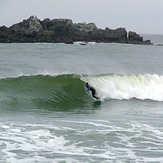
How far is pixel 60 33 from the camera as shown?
354 feet

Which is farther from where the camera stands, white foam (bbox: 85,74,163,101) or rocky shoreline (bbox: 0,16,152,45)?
rocky shoreline (bbox: 0,16,152,45)

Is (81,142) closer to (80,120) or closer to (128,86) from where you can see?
(80,120)

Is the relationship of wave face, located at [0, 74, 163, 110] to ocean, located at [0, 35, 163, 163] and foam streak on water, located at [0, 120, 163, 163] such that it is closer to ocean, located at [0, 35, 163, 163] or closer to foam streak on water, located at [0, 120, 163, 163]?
ocean, located at [0, 35, 163, 163]

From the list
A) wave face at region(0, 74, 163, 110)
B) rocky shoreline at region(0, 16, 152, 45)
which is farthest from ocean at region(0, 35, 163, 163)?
rocky shoreline at region(0, 16, 152, 45)

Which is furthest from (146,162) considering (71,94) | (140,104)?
(71,94)

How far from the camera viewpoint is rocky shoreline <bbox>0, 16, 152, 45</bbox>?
324ft

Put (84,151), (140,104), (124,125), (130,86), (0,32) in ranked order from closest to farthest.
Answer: (84,151), (124,125), (140,104), (130,86), (0,32)

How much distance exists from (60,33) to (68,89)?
85.7m

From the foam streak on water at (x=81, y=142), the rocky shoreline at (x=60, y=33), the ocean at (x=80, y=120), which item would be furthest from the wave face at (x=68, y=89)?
the rocky shoreline at (x=60, y=33)

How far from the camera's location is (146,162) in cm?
1061

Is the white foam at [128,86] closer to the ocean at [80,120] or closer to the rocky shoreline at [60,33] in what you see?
the ocean at [80,120]

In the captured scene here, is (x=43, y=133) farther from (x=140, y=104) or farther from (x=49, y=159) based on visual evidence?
(x=140, y=104)

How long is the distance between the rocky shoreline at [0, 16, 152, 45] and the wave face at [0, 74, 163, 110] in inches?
2721

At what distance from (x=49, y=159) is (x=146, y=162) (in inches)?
90.3
